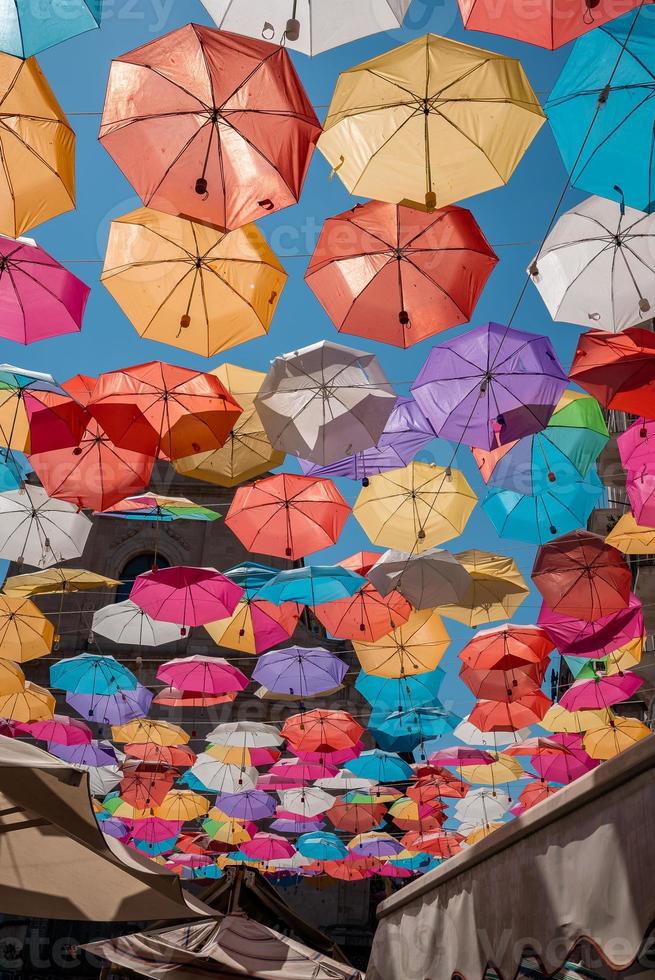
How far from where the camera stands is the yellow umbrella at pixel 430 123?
19.2ft

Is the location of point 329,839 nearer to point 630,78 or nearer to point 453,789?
point 453,789

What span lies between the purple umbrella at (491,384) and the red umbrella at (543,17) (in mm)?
3313

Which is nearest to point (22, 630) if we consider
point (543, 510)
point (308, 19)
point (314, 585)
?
point (314, 585)

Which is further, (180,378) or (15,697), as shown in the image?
(15,697)

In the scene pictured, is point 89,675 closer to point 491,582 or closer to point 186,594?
point 186,594

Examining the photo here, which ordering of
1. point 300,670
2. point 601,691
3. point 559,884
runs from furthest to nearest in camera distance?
point 300,670 → point 601,691 → point 559,884

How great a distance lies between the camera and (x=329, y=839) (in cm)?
2050

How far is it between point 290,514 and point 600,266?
206 inches

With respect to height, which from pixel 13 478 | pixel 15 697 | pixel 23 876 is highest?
pixel 13 478

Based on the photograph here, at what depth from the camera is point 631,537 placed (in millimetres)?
10773

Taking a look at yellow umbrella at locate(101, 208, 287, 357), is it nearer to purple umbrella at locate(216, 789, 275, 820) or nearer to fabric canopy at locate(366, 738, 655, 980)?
fabric canopy at locate(366, 738, 655, 980)

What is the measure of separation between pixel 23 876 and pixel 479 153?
5.96m

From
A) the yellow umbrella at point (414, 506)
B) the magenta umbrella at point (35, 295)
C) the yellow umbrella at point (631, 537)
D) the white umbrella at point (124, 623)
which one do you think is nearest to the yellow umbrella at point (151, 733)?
the white umbrella at point (124, 623)

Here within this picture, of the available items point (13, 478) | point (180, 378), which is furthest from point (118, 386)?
point (13, 478)
